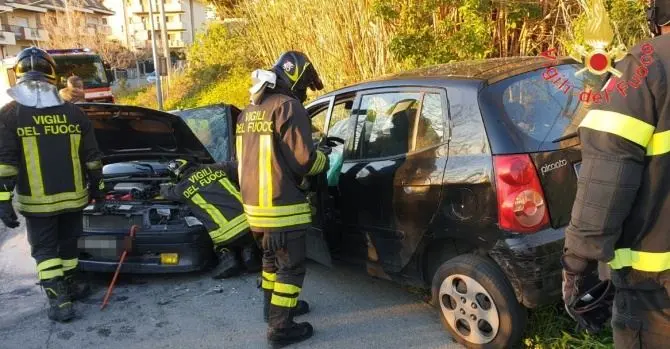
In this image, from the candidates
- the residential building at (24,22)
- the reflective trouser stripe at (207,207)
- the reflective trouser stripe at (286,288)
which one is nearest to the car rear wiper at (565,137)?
the reflective trouser stripe at (286,288)

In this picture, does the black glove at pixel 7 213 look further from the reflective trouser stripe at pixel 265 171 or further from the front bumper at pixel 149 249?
the reflective trouser stripe at pixel 265 171

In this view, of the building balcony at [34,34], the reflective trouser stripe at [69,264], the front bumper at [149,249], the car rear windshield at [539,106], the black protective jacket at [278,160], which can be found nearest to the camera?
the car rear windshield at [539,106]

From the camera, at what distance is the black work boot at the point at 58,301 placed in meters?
4.01

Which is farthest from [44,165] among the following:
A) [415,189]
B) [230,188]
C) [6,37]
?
[6,37]

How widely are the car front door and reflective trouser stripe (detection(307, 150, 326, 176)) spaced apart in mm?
399

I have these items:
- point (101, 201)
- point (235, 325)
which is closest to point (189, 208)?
point (101, 201)

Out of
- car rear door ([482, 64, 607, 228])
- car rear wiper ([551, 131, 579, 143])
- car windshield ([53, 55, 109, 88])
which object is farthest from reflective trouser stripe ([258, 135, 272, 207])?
car windshield ([53, 55, 109, 88])

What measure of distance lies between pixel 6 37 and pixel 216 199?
49.4 metres

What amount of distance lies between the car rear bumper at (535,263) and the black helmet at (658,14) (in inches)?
50.2

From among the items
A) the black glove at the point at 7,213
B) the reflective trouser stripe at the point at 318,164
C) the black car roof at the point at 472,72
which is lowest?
the black glove at the point at 7,213

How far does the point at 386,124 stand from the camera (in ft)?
12.0

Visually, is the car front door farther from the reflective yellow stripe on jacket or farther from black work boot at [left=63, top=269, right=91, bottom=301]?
black work boot at [left=63, top=269, right=91, bottom=301]

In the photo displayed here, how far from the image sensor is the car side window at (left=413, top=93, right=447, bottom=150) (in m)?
3.22

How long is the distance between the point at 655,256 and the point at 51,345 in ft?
11.8
